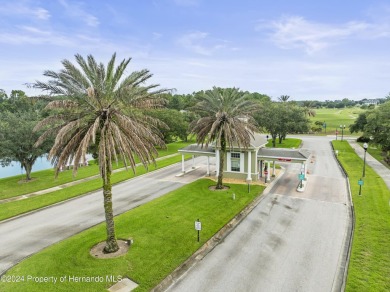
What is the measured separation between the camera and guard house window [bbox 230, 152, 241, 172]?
31911 millimetres

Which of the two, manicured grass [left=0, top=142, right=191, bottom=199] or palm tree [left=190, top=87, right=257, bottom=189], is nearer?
palm tree [left=190, top=87, right=257, bottom=189]

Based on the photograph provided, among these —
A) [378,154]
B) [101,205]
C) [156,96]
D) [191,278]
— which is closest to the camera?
[191,278]

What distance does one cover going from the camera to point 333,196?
2583 cm

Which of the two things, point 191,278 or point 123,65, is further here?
point 123,65

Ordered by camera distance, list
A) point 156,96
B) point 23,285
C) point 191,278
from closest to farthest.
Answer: point 23,285
point 191,278
point 156,96

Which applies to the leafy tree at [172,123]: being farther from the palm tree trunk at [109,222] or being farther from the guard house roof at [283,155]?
the palm tree trunk at [109,222]

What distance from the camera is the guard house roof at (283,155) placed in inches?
1142

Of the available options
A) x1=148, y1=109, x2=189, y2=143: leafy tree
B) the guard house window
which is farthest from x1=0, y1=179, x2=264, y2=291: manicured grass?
x1=148, y1=109, x2=189, y2=143: leafy tree

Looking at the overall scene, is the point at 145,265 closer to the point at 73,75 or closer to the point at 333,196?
the point at 73,75

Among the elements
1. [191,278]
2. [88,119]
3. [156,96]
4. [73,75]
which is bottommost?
[191,278]

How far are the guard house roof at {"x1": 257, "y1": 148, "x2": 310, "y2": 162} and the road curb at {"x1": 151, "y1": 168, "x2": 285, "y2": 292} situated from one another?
24.5 feet

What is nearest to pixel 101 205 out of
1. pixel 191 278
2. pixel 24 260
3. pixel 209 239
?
pixel 24 260

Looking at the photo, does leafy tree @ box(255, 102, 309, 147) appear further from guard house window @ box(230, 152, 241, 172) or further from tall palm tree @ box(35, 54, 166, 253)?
tall palm tree @ box(35, 54, 166, 253)

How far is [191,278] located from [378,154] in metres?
47.1
